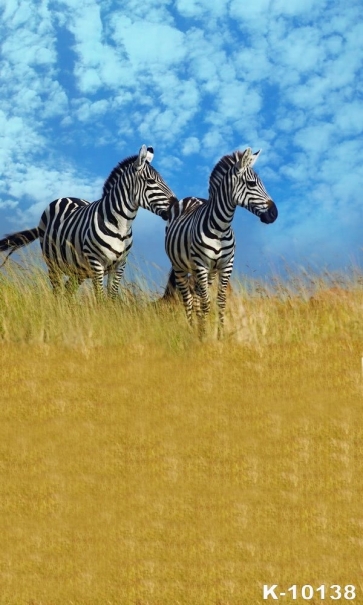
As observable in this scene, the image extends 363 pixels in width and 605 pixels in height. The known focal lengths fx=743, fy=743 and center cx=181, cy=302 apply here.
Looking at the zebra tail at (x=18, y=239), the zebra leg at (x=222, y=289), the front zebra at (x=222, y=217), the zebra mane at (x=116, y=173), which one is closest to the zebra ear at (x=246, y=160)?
the front zebra at (x=222, y=217)

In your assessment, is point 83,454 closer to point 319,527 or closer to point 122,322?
point 319,527

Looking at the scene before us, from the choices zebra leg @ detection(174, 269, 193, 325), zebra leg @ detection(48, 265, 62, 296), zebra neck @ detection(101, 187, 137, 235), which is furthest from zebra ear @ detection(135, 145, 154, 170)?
zebra leg @ detection(48, 265, 62, 296)

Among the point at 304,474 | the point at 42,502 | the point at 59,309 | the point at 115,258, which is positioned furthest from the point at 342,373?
the point at 115,258

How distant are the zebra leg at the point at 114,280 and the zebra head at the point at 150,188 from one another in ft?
3.02

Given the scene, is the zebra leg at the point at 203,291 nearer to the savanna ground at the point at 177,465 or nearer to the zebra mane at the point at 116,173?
the savanna ground at the point at 177,465

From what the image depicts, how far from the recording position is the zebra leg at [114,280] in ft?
33.5

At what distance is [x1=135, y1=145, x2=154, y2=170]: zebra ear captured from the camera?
1046 cm

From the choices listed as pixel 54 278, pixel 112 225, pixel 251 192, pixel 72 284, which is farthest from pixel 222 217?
pixel 54 278

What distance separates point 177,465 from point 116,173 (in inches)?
244

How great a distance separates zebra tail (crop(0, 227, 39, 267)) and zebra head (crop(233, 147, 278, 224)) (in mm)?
4222

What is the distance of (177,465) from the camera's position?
231 inches

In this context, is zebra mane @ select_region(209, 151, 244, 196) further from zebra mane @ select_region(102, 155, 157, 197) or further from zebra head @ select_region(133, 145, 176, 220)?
zebra mane @ select_region(102, 155, 157, 197)

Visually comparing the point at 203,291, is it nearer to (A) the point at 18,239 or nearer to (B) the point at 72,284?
(B) the point at 72,284

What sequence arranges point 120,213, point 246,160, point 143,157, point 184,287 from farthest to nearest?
point 120,213 → point 184,287 → point 143,157 → point 246,160
